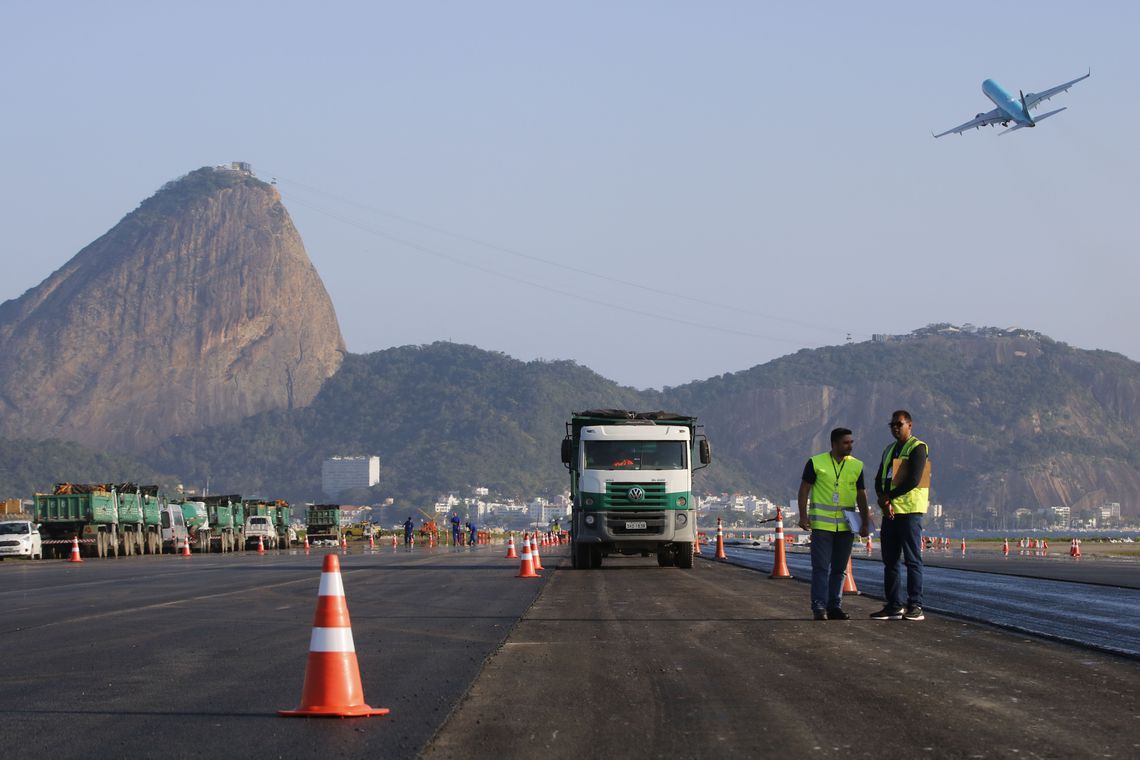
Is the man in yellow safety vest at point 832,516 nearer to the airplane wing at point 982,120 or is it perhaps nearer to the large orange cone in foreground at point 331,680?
the large orange cone in foreground at point 331,680

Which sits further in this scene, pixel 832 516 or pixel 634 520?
pixel 634 520

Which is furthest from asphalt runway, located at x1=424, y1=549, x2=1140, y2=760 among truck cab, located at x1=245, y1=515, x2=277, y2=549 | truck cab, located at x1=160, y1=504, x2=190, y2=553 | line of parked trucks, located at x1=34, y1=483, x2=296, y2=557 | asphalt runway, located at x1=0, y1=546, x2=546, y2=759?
truck cab, located at x1=245, y1=515, x2=277, y2=549

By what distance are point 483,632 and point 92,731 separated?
21.0ft

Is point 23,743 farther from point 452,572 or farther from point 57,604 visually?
point 452,572

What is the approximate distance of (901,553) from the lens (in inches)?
572

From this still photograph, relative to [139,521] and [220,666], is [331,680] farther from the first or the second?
[139,521]

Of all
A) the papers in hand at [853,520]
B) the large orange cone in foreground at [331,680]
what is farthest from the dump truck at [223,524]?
the large orange cone in foreground at [331,680]

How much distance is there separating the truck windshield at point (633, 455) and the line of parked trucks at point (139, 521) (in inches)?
1017

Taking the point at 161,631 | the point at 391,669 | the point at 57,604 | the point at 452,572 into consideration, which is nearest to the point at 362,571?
the point at 452,572

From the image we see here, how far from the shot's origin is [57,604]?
1958cm

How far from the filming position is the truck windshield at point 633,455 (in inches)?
1139

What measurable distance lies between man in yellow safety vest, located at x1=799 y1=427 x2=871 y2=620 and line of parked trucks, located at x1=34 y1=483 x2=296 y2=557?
126ft

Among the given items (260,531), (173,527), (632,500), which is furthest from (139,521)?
(632,500)

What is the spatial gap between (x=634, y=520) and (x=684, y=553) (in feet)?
5.02
